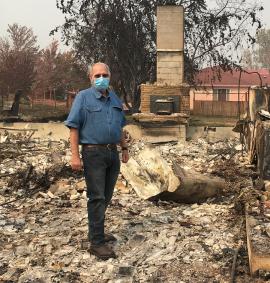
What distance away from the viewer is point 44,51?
43.4m

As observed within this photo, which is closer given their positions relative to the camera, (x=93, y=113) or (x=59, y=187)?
(x=93, y=113)

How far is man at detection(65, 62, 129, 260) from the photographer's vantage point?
4.46m

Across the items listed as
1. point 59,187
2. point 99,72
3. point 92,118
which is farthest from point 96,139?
point 59,187

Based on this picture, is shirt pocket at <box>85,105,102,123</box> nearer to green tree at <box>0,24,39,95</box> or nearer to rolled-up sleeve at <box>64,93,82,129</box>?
rolled-up sleeve at <box>64,93,82,129</box>

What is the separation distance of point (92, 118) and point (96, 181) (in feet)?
2.03

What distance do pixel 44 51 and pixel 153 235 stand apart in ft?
133

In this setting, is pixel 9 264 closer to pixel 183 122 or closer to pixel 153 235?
pixel 153 235

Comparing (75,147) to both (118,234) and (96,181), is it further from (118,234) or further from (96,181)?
(118,234)

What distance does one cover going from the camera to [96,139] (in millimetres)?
4492

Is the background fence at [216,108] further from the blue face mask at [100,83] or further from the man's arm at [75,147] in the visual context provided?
the man's arm at [75,147]

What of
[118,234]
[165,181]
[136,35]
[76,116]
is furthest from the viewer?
[136,35]

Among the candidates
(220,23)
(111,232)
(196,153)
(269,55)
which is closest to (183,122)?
(196,153)

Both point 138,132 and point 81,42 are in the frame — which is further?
point 81,42

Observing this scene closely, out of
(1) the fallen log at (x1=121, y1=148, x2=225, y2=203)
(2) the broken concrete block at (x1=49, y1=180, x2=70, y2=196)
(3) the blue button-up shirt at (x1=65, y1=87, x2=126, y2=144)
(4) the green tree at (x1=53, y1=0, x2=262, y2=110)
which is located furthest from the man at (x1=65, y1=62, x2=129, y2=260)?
(4) the green tree at (x1=53, y1=0, x2=262, y2=110)
